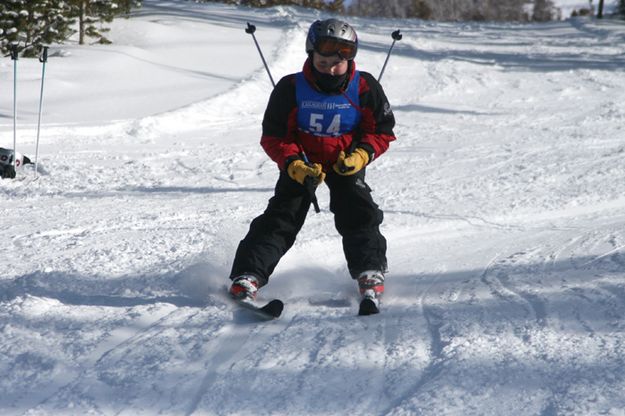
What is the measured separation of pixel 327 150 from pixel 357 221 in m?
0.44

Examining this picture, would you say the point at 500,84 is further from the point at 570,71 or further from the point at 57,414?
the point at 57,414

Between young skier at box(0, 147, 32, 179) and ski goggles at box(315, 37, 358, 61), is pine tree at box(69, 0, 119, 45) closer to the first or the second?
young skier at box(0, 147, 32, 179)

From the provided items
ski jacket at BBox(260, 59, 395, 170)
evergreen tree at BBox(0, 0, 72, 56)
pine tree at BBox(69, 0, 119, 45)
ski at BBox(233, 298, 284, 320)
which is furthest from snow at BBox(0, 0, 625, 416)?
pine tree at BBox(69, 0, 119, 45)

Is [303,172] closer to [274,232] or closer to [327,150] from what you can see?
[327,150]

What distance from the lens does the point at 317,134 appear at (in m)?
4.38

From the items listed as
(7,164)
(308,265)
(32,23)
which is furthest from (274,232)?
(32,23)

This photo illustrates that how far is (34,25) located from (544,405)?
16160mm

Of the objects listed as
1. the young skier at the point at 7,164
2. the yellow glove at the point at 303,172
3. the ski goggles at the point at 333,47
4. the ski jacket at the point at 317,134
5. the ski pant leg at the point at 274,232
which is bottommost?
the young skier at the point at 7,164

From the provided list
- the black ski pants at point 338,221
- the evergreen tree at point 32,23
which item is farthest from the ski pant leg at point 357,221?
the evergreen tree at point 32,23

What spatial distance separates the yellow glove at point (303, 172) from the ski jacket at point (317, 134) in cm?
14

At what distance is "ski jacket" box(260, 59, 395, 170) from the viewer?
4.34 metres

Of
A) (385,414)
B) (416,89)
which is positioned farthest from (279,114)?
(416,89)

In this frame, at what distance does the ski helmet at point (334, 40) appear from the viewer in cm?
420

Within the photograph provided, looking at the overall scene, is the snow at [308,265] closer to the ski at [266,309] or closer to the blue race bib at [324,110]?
the ski at [266,309]
